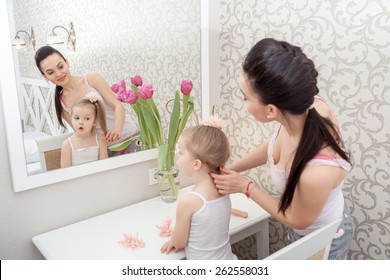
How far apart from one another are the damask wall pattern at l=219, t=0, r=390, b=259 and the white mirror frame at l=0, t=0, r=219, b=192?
0.25 metres

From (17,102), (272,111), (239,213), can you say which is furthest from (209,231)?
(17,102)

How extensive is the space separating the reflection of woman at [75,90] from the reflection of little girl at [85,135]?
22mm

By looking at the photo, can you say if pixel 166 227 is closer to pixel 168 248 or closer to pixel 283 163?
pixel 168 248

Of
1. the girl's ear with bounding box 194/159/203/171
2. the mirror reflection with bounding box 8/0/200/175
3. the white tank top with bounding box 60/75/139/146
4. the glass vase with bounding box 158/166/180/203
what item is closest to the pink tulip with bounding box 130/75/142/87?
the mirror reflection with bounding box 8/0/200/175

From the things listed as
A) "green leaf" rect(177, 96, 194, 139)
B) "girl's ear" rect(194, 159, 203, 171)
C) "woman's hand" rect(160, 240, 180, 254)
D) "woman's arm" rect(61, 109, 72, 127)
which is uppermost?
"woman's arm" rect(61, 109, 72, 127)

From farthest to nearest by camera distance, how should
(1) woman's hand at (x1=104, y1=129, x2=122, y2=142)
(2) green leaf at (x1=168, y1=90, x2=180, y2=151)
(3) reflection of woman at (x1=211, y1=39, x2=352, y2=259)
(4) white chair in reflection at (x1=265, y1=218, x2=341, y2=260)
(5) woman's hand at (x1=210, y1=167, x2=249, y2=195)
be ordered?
(2) green leaf at (x1=168, y1=90, x2=180, y2=151)
(1) woman's hand at (x1=104, y1=129, x2=122, y2=142)
(5) woman's hand at (x1=210, y1=167, x2=249, y2=195)
(3) reflection of woman at (x1=211, y1=39, x2=352, y2=259)
(4) white chair in reflection at (x1=265, y1=218, x2=341, y2=260)

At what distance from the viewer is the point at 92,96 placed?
1.45m

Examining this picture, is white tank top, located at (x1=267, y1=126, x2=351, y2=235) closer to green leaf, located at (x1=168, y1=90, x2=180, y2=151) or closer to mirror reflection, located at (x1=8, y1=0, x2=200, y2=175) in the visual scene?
green leaf, located at (x1=168, y1=90, x2=180, y2=151)

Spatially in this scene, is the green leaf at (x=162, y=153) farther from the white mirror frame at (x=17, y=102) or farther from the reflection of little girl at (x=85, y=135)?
the reflection of little girl at (x=85, y=135)

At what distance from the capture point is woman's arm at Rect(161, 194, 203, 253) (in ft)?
4.00

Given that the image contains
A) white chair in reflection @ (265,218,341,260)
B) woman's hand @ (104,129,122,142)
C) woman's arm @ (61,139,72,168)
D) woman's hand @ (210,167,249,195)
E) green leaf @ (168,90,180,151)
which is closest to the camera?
white chair in reflection @ (265,218,341,260)

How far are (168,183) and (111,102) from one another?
0.45 meters

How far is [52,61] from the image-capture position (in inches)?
A: 52.1
